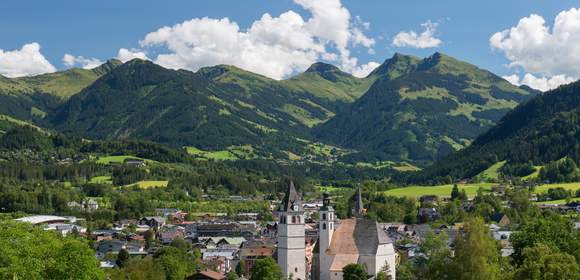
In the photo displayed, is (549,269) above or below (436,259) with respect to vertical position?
above

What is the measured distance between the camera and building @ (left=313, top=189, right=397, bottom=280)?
103250mm

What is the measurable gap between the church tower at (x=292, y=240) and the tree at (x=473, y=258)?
25409 mm

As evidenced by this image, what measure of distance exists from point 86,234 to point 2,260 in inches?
4445

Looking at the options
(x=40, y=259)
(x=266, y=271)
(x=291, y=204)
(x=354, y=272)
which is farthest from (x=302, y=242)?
(x=40, y=259)

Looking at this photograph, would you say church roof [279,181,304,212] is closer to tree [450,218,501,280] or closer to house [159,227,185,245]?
tree [450,218,501,280]

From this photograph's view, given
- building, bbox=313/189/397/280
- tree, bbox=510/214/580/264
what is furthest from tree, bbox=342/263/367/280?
tree, bbox=510/214/580/264

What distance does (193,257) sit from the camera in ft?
463

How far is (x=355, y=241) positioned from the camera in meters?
105

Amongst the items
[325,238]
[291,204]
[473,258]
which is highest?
[291,204]

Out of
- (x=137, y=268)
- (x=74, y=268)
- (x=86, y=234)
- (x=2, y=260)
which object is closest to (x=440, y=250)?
(x=137, y=268)

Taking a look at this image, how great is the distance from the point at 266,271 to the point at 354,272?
11.1 meters

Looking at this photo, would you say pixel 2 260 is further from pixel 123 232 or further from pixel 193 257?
pixel 123 232

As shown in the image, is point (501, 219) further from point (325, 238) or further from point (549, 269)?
point (549, 269)

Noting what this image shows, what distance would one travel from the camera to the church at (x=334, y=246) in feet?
340
